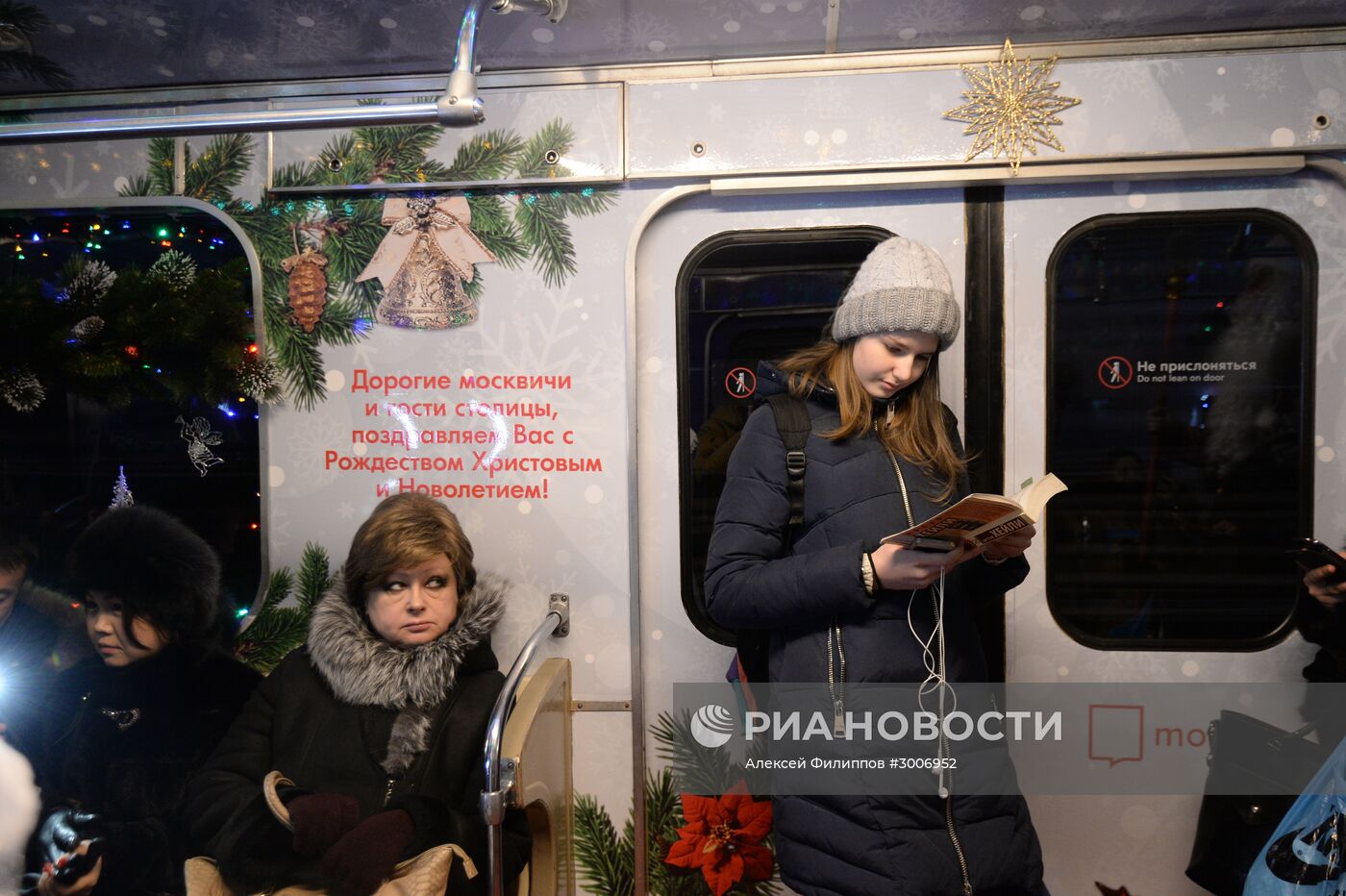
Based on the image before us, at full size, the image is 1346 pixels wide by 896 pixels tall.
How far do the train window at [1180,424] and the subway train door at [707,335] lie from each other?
15.5 inches

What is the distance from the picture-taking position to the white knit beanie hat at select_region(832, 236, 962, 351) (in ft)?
5.63

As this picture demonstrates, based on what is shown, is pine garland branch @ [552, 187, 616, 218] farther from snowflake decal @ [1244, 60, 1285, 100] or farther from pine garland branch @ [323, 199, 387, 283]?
snowflake decal @ [1244, 60, 1285, 100]

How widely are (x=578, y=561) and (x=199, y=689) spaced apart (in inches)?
43.2

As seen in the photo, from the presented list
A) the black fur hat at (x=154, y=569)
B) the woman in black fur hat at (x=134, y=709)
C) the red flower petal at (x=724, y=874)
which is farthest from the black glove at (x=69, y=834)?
the red flower petal at (x=724, y=874)

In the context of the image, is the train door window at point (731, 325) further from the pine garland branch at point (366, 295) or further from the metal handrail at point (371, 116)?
the pine garland branch at point (366, 295)

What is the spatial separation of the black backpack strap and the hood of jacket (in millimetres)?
939

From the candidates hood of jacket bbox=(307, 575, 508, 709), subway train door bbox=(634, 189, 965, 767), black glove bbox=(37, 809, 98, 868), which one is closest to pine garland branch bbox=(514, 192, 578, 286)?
subway train door bbox=(634, 189, 965, 767)

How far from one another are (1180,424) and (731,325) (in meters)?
1.34

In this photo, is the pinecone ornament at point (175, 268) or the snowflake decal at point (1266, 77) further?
the pinecone ornament at point (175, 268)

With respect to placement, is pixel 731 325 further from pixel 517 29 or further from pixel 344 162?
pixel 344 162

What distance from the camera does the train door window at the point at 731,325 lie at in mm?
2264

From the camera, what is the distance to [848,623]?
5.62 ft

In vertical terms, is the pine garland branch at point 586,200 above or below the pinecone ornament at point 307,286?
above

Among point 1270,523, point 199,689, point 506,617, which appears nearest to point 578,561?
point 506,617
